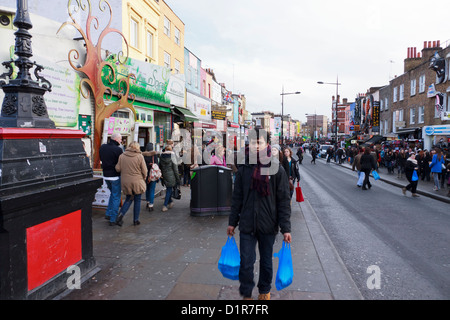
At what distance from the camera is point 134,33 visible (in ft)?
49.5

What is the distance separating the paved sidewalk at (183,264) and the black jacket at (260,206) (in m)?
0.88

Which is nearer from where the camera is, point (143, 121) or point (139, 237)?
point (139, 237)

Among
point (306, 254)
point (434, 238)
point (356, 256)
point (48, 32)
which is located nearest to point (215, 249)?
point (306, 254)

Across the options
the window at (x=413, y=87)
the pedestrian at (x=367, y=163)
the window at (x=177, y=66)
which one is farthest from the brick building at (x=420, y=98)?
the window at (x=177, y=66)

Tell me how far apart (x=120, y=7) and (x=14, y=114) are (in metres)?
11.6

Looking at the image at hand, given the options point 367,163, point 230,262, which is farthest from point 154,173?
point 367,163

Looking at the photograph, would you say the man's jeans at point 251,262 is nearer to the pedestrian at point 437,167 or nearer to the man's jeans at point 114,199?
the man's jeans at point 114,199

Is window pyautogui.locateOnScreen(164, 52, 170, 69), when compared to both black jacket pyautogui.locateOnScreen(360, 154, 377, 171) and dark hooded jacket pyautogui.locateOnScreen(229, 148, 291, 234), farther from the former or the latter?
dark hooded jacket pyautogui.locateOnScreen(229, 148, 291, 234)

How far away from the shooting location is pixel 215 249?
518 centimetres

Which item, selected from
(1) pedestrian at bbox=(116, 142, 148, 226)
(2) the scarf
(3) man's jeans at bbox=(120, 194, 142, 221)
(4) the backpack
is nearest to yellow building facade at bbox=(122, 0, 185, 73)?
(4) the backpack

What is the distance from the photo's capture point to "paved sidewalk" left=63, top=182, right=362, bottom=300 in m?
3.63

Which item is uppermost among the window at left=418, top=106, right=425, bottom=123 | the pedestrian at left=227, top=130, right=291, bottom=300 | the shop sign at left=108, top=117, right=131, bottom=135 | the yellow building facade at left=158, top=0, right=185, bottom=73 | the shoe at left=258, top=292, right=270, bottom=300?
the yellow building facade at left=158, top=0, right=185, bottom=73

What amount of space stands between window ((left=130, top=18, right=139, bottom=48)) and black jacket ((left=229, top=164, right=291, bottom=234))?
13247 millimetres
